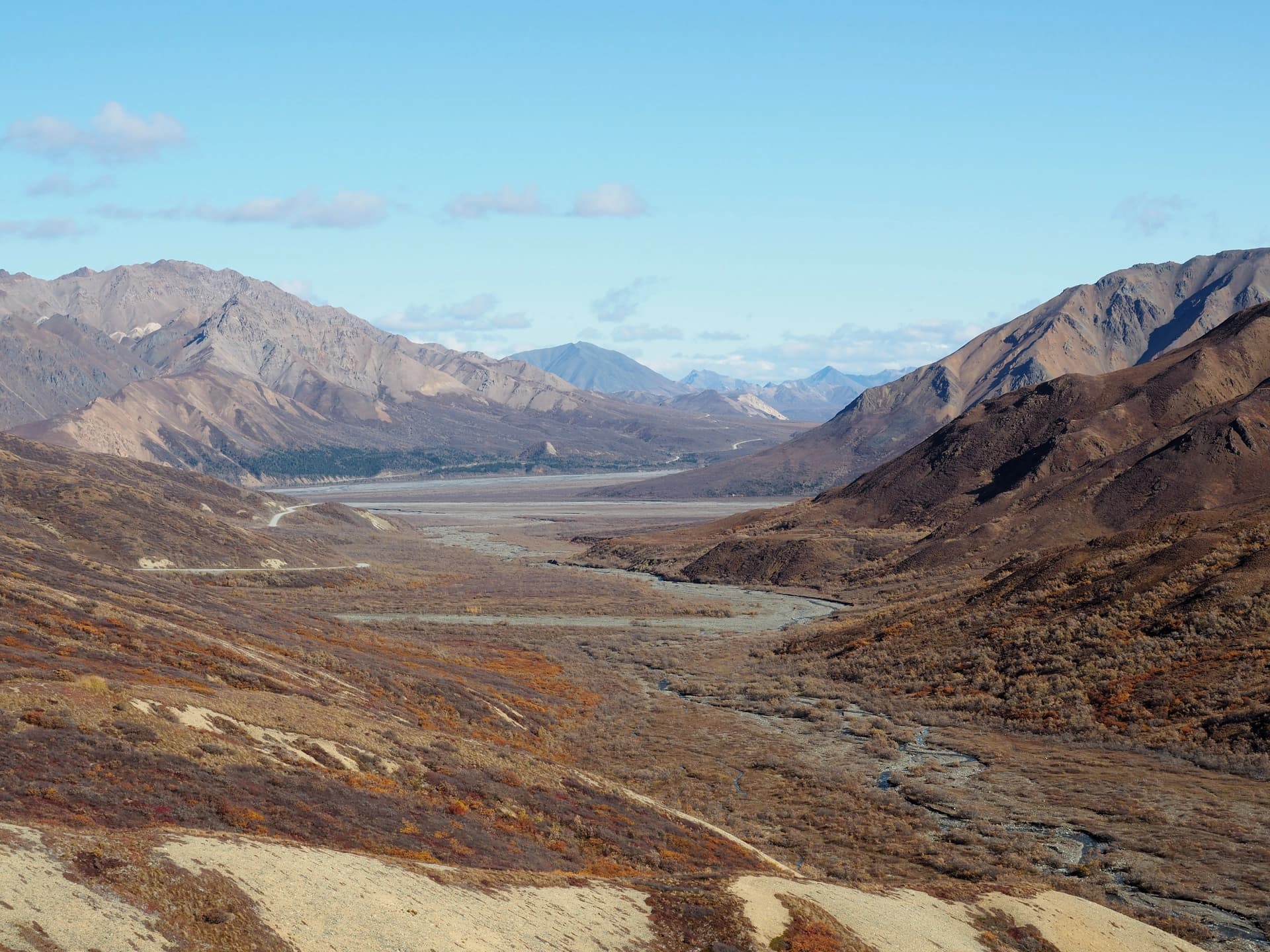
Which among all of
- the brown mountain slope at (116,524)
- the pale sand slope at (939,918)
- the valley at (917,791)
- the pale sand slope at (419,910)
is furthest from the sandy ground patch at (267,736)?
the brown mountain slope at (116,524)

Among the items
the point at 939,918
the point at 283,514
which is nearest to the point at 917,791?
the point at 939,918

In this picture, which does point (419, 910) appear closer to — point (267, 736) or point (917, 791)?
point (267, 736)

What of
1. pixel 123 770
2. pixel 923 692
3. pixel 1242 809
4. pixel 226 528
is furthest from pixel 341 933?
pixel 226 528

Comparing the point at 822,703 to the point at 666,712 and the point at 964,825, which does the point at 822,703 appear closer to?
the point at 666,712

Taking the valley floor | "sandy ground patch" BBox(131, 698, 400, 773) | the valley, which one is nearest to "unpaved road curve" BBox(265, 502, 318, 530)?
the valley floor

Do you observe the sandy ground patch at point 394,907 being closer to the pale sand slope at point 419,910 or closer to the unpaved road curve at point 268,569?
the pale sand slope at point 419,910

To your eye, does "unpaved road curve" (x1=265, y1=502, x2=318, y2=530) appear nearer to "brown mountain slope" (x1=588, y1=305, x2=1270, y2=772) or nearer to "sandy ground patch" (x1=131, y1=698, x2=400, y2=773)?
"brown mountain slope" (x1=588, y1=305, x2=1270, y2=772)

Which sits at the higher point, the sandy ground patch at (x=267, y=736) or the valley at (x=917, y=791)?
the sandy ground patch at (x=267, y=736)
